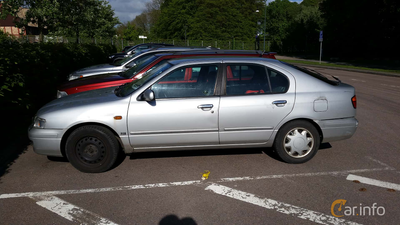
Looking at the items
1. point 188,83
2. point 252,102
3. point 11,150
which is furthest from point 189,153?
point 11,150

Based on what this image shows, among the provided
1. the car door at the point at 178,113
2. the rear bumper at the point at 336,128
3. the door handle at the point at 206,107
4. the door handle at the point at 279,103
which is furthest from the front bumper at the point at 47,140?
the rear bumper at the point at 336,128

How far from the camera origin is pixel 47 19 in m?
29.3

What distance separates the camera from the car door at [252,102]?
5145mm

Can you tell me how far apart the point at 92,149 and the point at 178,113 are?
4.37ft

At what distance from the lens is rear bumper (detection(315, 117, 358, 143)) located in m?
5.36

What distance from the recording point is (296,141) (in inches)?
209

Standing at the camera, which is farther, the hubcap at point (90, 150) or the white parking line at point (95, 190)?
the hubcap at point (90, 150)

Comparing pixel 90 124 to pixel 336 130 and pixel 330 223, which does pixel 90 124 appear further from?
pixel 336 130

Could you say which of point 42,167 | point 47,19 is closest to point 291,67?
point 42,167

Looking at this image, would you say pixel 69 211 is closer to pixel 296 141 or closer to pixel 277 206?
pixel 277 206

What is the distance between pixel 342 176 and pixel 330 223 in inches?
56.3

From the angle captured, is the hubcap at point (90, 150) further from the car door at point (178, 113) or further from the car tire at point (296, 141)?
the car tire at point (296, 141)

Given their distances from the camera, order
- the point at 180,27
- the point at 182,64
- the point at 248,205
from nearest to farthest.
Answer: the point at 248,205, the point at 182,64, the point at 180,27

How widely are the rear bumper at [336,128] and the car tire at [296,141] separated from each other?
0.44ft
